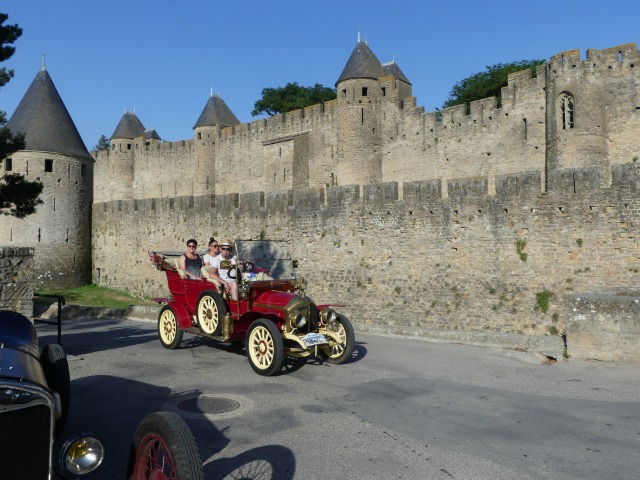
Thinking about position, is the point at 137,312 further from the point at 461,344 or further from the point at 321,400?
the point at 321,400

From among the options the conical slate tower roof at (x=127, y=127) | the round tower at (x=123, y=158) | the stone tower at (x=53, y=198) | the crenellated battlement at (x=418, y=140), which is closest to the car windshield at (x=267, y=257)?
the crenellated battlement at (x=418, y=140)

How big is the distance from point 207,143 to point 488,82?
23.3 m

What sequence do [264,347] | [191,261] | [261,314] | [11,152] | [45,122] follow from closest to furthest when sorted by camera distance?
1. [264,347]
2. [261,314]
3. [191,261]
4. [11,152]
5. [45,122]

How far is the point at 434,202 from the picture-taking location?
1428 centimetres

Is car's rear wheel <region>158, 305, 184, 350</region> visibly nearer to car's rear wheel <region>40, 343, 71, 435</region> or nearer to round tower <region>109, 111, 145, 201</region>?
car's rear wheel <region>40, 343, 71, 435</region>

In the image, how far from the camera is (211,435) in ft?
16.0

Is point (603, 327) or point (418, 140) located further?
point (418, 140)

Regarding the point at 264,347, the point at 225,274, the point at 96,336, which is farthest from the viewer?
the point at 96,336

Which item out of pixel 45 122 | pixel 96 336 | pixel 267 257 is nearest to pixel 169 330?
pixel 267 257

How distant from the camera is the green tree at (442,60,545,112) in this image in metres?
44.1

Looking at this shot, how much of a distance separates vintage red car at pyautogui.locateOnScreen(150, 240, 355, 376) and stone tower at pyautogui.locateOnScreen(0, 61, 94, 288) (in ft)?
64.4

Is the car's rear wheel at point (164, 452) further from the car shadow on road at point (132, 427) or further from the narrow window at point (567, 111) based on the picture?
the narrow window at point (567, 111)

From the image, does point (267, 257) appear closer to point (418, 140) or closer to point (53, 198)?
point (418, 140)

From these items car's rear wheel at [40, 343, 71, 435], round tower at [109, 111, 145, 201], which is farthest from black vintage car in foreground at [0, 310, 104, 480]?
round tower at [109, 111, 145, 201]
